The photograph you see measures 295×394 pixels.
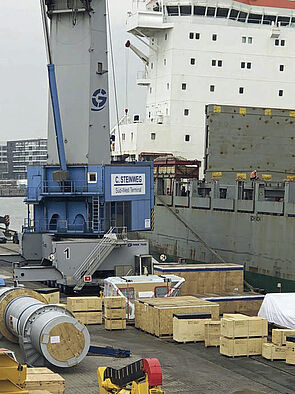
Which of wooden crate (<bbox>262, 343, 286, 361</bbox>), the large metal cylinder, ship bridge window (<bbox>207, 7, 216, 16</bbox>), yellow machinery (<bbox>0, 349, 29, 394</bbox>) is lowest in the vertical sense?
wooden crate (<bbox>262, 343, 286, 361</bbox>)

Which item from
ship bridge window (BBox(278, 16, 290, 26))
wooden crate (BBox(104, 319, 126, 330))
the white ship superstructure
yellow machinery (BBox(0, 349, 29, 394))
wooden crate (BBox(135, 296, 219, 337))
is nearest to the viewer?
yellow machinery (BBox(0, 349, 29, 394))

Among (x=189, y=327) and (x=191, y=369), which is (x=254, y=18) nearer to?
(x=189, y=327)

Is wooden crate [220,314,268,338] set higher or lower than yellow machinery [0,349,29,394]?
lower

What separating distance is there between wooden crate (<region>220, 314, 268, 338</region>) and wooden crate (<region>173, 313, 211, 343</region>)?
125 centimetres

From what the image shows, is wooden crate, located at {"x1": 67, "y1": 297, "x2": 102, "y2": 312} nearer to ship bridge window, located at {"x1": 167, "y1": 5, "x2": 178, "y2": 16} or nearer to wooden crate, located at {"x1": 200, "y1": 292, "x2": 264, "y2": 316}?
wooden crate, located at {"x1": 200, "y1": 292, "x2": 264, "y2": 316}

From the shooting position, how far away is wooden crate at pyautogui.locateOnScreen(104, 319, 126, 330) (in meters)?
20.7

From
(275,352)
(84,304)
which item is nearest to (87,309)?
(84,304)

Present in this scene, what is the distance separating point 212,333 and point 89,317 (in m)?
4.48

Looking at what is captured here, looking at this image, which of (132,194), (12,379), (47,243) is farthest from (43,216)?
(12,379)

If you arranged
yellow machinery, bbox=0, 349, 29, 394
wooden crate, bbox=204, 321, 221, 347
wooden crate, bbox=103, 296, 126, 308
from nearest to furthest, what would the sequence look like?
yellow machinery, bbox=0, 349, 29, 394 → wooden crate, bbox=204, 321, 221, 347 → wooden crate, bbox=103, 296, 126, 308

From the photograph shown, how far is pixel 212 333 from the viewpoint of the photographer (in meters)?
18.6

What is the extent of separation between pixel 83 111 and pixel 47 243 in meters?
5.25

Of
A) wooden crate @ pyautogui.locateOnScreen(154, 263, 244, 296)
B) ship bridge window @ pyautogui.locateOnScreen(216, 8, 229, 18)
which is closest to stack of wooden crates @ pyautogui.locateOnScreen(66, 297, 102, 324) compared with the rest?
wooden crate @ pyautogui.locateOnScreen(154, 263, 244, 296)

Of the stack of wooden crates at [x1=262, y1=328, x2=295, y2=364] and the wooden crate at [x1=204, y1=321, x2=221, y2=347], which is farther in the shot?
the wooden crate at [x1=204, y1=321, x2=221, y2=347]
